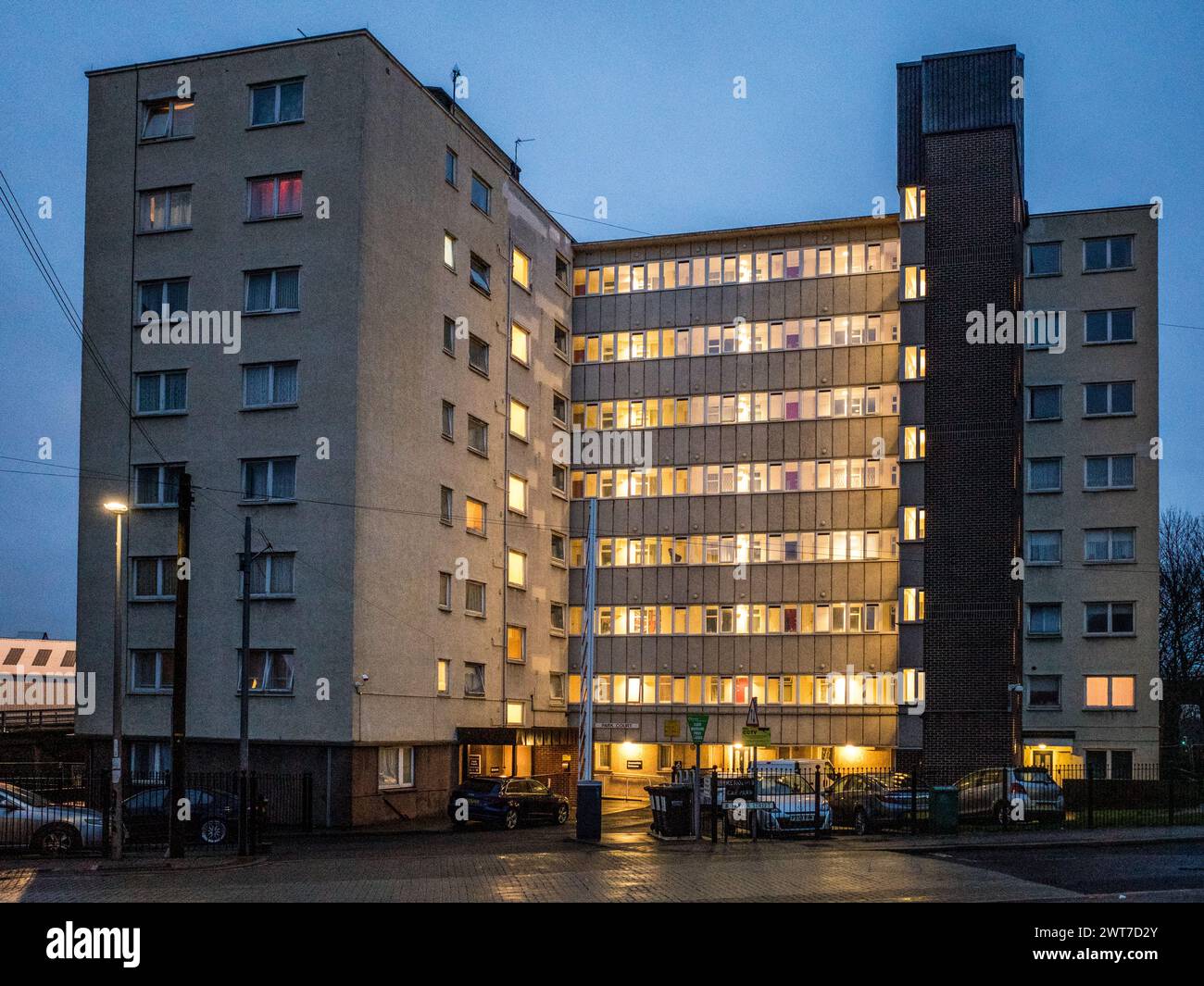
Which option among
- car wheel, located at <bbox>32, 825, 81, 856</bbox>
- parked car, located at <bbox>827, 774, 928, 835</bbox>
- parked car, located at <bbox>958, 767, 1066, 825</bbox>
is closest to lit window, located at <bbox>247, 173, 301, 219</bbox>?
car wheel, located at <bbox>32, 825, 81, 856</bbox>

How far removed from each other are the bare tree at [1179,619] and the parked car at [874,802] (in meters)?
37.1

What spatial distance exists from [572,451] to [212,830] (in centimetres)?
3057

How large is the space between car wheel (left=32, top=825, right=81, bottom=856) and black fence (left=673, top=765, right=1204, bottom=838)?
14049mm

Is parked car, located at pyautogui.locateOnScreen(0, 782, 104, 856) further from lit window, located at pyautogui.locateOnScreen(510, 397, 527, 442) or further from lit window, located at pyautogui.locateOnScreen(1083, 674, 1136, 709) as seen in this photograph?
lit window, located at pyautogui.locateOnScreen(1083, 674, 1136, 709)

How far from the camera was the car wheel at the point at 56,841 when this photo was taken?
29.0 metres

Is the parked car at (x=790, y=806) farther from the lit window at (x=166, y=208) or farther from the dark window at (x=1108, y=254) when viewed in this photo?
the dark window at (x=1108, y=254)

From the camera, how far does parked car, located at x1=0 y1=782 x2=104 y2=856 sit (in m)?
29.0

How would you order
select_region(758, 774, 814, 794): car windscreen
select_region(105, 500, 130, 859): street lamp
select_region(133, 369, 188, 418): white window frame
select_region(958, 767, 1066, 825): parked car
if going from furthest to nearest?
select_region(133, 369, 188, 418): white window frame, select_region(958, 767, 1066, 825): parked car, select_region(758, 774, 814, 794): car windscreen, select_region(105, 500, 130, 859): street lamp

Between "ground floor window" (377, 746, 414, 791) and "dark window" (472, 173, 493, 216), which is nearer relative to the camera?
"ground floor window" (377, 746, 414, 791)

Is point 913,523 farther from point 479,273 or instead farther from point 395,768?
point 395,768

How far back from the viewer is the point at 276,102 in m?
43.8

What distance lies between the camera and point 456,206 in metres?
48.7

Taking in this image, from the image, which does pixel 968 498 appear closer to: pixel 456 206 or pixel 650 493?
pixel 650 493
